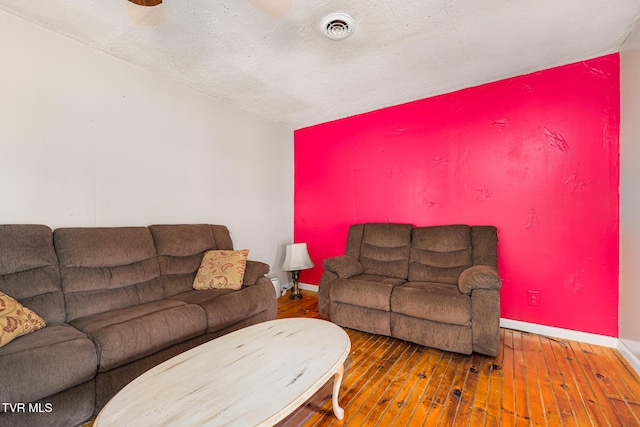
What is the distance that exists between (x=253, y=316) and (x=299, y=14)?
2.29 metres

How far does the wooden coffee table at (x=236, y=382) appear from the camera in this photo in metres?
0.92

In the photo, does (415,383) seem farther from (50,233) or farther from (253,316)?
(50,233)

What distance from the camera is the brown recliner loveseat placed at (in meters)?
2.09

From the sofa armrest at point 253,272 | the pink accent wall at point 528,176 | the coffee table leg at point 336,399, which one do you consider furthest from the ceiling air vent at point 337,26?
the coffee table leg at point 336,399

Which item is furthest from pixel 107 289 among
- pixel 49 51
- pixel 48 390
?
pixel 49 51

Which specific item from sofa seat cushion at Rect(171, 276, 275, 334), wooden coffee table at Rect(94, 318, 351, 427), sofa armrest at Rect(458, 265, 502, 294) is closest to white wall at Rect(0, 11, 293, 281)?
sofa seat cushion at Rect(171, 276, 275, 334)

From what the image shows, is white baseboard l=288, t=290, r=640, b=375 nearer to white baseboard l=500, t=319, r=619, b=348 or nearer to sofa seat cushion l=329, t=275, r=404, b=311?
white baseboard l=500, t=319, r=619, b=348

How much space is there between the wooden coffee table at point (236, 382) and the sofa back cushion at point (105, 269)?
103 cm

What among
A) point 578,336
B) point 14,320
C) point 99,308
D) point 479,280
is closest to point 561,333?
point 578,336

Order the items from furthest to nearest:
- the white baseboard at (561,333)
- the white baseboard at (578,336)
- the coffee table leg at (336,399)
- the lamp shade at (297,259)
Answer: the lamp shade at (297,259) < the white baseboard at (561,333) < the white baseboard at (578,336) < the coffee table leg at (336,399)

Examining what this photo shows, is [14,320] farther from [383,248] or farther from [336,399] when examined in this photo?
[383,248]

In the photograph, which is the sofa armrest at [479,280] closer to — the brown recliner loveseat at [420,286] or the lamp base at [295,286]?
the brown recliner loveseat at [420,286]

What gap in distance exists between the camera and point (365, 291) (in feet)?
8.15

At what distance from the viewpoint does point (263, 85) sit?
2812mm
